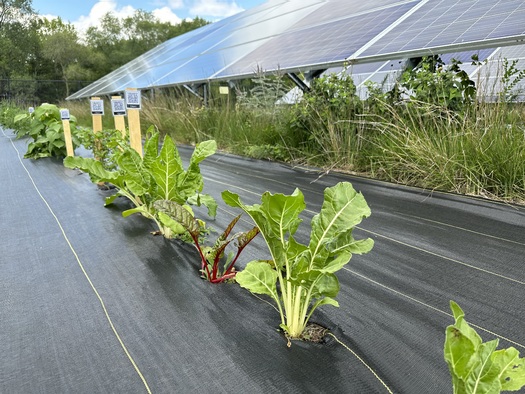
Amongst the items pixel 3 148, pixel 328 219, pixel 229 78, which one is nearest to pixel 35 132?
pixel 3 148

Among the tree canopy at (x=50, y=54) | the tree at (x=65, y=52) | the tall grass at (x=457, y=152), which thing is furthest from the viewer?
the tree at (x=65, y=52)

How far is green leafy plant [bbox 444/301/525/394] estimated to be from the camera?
2.30 ft

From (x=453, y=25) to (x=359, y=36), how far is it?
4.11 feet

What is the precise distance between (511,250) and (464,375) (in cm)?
145

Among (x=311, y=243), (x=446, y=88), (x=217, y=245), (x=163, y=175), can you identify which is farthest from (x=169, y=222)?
(x=446, y=88)

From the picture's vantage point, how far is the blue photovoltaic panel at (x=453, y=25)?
11.1 feet

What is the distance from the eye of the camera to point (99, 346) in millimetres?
1169

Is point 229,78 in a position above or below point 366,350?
above

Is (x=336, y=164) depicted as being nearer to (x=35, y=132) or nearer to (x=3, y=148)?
(x=35, y=132)

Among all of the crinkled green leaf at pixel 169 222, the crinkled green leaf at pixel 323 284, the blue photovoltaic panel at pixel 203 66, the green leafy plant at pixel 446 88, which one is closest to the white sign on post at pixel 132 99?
the crinkled green leaf at pixel 169 222

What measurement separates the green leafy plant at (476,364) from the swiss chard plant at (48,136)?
487 centimetres

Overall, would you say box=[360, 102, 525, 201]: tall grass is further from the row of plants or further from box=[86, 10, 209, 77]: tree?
box=[86, 10, 209, 77]: tree

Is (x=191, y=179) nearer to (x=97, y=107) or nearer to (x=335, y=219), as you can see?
(x=335, y=219)

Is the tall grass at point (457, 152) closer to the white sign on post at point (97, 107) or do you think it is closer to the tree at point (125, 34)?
the white sign on post at point (97, 107)
